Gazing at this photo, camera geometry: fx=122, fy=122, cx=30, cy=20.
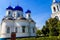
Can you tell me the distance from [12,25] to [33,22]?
685cm

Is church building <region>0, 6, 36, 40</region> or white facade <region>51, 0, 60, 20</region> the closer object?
church building <region>0, 6, 36, 40</region>

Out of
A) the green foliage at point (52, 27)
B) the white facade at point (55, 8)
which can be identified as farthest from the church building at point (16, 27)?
the white facade at point (55, 8)

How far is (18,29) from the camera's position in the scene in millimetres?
33750

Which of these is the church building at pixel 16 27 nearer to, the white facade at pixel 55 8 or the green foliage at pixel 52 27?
the green foliage at pixel 52 27

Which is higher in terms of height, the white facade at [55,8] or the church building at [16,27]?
the white facade at [55,8]

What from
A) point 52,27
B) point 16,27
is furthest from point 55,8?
point 16,27

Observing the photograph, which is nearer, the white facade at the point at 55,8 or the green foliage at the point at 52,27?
the green foliage at the point at 52,27

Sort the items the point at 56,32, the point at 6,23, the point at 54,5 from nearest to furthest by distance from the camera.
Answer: the point at 56,32 < the point at 6,23 < the point at 54,5

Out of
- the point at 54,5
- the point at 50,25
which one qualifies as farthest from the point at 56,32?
the point at 54,5

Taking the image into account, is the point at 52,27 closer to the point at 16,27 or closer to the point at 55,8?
the point at 55,8

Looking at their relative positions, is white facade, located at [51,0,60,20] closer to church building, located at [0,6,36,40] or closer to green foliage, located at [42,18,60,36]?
green foliage, located at [42,18,60,36]

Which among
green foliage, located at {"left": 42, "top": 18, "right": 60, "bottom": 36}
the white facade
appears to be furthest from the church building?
the white facade

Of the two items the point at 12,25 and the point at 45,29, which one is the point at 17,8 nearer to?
the point at 12,25

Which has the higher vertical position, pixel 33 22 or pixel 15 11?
pixel 15 11
